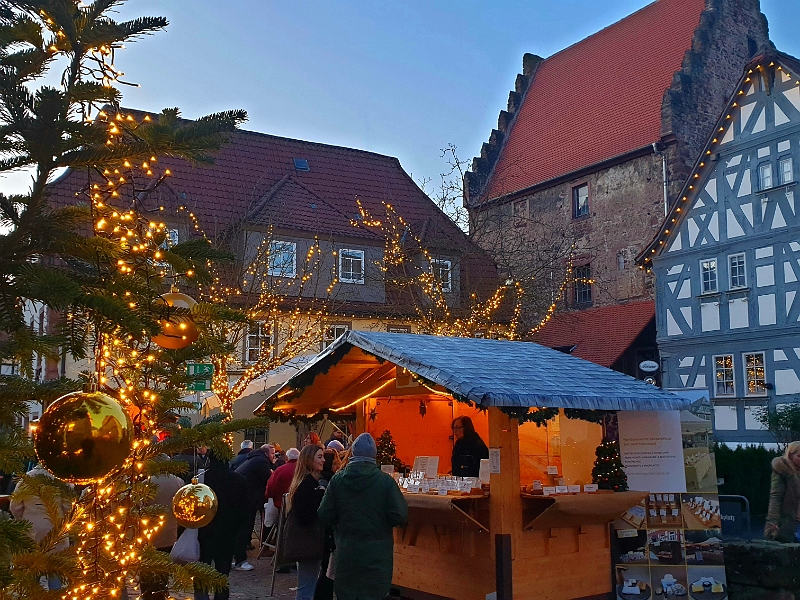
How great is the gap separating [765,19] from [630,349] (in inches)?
591

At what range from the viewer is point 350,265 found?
2600cm

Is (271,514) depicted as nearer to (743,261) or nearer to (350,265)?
(350,265)

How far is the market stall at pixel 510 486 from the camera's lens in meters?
8.22

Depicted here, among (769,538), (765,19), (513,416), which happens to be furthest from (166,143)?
(765,19)

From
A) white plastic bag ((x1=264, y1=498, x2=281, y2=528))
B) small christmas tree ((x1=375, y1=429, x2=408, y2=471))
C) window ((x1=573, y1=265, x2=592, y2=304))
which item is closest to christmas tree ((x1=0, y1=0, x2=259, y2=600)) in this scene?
small christmas tree ((x1=375, y1=429, x2=408, y2=471))

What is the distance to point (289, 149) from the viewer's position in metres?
29.8

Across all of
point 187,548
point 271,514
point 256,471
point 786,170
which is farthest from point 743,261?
point 187,548

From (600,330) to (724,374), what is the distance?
5.97 metres

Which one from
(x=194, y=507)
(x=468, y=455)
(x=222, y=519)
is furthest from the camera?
(x=468, y=455)

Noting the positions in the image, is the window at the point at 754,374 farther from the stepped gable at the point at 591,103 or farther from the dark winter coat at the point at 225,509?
the dark winter coat at the point at 225,509

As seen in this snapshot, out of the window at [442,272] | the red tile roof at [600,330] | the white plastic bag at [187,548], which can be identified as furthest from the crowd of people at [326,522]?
the red tile roof at [600,330]

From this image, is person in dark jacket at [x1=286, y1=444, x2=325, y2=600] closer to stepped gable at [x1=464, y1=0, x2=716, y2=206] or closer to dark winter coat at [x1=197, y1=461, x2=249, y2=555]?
dark winter coat at [x1=197, y1=461, x2=249, y2=555]

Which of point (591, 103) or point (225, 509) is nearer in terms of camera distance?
point (225, 509)

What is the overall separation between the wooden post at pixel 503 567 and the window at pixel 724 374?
51.6 ft
